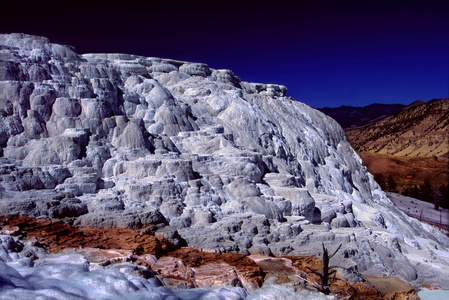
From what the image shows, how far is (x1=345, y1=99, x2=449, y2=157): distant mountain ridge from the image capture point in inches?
2953

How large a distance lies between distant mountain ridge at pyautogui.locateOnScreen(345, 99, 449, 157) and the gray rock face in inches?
1979

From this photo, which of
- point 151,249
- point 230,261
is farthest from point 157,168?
point 230,261

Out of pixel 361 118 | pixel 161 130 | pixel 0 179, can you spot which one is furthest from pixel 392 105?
pixel 0 179

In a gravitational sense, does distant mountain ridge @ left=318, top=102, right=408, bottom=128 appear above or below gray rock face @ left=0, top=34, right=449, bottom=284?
above

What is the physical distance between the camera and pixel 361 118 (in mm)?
134625

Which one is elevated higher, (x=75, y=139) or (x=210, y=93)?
(x=210, y=93)

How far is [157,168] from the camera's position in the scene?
1711 cm

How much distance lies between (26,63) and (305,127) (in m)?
21.6

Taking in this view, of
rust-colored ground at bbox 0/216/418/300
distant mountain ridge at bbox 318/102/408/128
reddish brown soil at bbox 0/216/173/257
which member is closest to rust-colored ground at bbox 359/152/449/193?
rust-colored ground at bbox 0/216/418/300

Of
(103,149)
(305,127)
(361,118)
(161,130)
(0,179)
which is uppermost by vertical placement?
(361,118)

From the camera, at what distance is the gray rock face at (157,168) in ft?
48.1

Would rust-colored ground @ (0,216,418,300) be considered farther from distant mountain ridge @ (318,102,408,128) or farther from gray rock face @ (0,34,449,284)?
distant mountain ridge @ (318,102,408,128)

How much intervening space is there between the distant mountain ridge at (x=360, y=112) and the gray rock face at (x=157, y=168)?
111 meters

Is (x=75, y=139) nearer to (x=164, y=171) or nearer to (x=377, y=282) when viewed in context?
(x=164, y=171)
